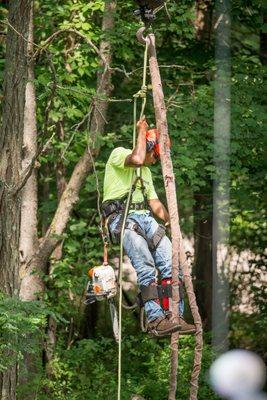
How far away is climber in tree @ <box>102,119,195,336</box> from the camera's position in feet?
22.1

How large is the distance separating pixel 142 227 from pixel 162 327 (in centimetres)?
79

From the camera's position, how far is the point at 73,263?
40.3ft

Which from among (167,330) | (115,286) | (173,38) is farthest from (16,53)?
(173,38)

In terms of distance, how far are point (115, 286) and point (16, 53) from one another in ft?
8.24

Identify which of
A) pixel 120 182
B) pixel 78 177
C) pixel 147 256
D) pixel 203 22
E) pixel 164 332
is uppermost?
pixel 203 22

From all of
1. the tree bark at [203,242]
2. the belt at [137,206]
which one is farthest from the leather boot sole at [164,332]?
the tree bark at [203,242]

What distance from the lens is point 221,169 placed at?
11750 millimetres

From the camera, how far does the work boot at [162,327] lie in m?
6.07

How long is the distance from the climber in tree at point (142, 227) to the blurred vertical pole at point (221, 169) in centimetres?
464

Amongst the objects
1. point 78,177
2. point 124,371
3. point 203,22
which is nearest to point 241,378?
point 78,177

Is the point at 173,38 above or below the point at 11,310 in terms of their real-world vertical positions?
above

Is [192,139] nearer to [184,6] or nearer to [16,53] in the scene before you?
[184,6]

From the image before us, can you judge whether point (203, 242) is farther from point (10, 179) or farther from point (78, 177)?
point (10, 179)

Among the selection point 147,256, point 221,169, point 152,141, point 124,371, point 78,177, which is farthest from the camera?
point 124,371
